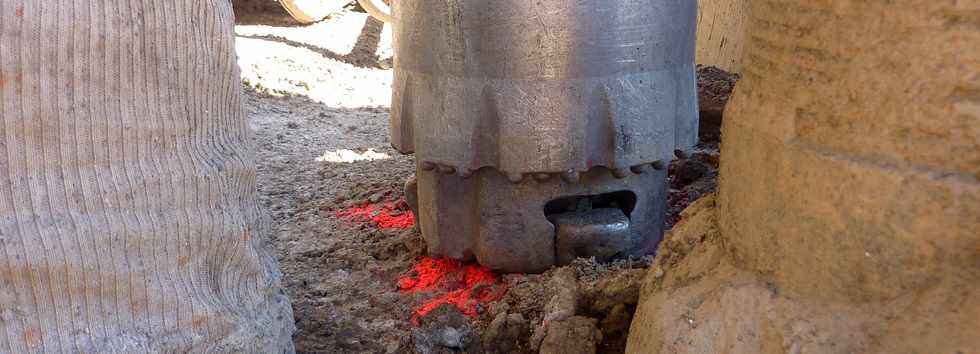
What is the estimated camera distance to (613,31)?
6.39ft

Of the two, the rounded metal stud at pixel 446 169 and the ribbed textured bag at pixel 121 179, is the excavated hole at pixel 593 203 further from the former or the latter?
the ribbed textured bag at pixel 121 179

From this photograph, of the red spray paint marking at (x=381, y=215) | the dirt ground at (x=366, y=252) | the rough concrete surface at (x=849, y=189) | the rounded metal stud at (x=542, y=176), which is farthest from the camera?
the red spray paint marking at (x=381, y=215)

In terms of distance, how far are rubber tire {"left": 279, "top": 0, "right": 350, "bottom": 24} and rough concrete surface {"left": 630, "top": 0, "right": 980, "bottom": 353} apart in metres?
6.67

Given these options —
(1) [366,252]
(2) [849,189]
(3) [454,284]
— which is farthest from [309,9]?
(2) [849,189]

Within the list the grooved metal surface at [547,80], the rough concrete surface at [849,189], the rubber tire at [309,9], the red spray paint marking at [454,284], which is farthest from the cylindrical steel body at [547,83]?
the rubber tire at [309,9]

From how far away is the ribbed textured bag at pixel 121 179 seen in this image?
1.12 m

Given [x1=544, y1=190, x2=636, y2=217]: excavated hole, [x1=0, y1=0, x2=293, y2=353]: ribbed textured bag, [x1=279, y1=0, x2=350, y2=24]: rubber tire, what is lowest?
[x1=544, y1=190, x2=636, y2=217]: excavated hole

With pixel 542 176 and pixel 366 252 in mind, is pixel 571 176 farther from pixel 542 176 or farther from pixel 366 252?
pixel 366 252

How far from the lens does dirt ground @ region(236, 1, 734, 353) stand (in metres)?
1.76

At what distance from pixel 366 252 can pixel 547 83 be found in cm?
97

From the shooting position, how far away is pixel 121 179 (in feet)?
3.97

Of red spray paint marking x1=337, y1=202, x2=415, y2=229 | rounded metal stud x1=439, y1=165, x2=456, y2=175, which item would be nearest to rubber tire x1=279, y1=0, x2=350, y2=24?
red spray paint marking x1=337, y1=202, x2=415, y2=229

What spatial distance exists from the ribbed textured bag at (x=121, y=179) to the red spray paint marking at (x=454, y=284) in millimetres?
801

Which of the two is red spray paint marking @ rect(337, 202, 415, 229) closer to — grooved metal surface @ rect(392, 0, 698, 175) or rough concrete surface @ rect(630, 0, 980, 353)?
grooved metal surface @ rect(392, 0, 698, 175)
